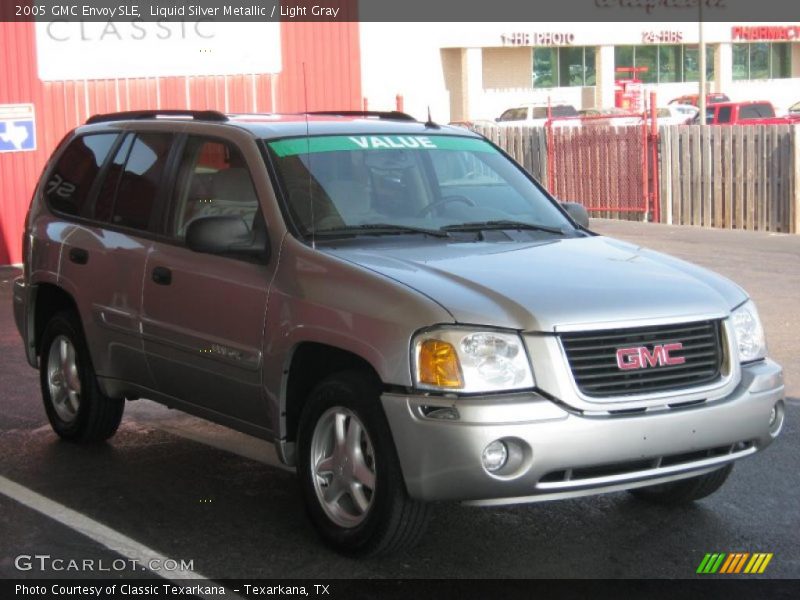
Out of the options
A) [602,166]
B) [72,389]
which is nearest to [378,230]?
[72,389]

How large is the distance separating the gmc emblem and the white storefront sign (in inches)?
526

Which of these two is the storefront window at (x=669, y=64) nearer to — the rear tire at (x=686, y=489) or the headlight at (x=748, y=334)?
the rear tire at (x=686, y=489)

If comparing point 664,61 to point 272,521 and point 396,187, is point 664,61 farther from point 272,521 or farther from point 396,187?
point 272,521

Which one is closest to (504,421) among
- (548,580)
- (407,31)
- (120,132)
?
(548,580)

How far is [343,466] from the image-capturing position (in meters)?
5.21

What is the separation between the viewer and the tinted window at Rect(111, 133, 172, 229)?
6.55 meters

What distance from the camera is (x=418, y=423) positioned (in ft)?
15.5

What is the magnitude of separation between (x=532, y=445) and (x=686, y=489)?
59.6 inches

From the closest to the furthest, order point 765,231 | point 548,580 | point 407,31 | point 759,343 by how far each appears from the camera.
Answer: point 548,580 → point 759,343 → point 765,231 → point 407,31

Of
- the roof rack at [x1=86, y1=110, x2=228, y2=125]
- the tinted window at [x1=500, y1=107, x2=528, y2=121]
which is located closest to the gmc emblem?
the roof rack at [x1=86, y1=110, x2=228, y2=125]

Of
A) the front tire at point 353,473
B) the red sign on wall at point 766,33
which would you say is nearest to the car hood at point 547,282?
the front tire at point 353,473

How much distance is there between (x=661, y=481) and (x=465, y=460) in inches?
34.9

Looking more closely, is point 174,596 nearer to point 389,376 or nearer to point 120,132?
point 389,376

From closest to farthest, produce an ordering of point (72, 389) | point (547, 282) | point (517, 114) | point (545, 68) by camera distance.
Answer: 1. point (547, 282)
2. point (72, 389)
3. point (517, 114)
4. point (545, 68)
